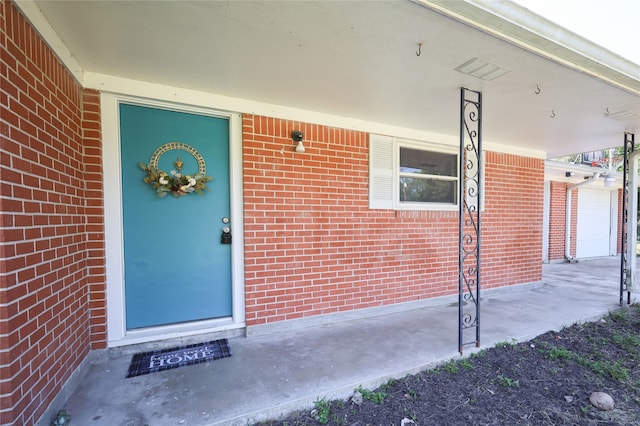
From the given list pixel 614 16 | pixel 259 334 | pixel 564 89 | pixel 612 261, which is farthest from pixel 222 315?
pixel 612 261

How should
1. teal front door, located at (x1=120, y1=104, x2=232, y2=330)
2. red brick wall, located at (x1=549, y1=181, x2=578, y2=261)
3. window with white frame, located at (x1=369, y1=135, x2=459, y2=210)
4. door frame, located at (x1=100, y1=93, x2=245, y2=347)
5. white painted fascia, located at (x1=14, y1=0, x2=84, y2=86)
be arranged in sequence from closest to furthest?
white painted fascia, located at (x1=14, y1=0, x2=84, y2=86) → door frame, located at (x1=100, y1=93, x2=245, y2=347) → teal front door, located at (x1=120, y1=104, x2=232, y2=330) → window with white frame, located at (x1=369, y1=135, x2=459, y2=210) → red brick wall, located at (x1=549, y1=181, x2=578, y2=261)

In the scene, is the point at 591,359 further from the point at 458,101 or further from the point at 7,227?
the point at 7,227

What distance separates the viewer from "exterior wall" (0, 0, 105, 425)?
1.42m

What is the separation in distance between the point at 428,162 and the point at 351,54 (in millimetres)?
2524

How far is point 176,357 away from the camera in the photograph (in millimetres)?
2584

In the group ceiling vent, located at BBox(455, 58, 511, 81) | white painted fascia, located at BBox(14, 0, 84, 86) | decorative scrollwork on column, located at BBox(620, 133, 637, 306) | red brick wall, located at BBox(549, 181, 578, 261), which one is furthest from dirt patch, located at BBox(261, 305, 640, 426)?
red brick wall, located at BBox(549, 181, 578, 261)

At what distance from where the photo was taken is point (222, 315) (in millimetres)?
3018

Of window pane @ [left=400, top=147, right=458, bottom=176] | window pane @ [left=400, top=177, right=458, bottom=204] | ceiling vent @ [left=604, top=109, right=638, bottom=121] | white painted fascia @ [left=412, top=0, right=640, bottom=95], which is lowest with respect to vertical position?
window pane @ [left=400, top=177, right=458, bottom=204]

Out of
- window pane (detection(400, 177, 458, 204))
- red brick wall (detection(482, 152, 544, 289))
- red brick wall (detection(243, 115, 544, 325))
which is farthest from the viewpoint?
red brick wall (detection(482, 152, 544, 289))

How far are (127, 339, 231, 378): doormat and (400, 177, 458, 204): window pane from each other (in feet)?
9.24

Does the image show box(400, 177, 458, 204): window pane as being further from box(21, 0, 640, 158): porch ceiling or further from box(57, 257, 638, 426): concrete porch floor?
box(57, 257, 638, 426): concrete porch floor

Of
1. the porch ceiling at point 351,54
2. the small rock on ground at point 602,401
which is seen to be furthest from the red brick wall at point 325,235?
the small rock on ground at point 602,401

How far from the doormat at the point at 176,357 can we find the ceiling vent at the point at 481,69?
124 inches

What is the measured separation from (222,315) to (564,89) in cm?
393
